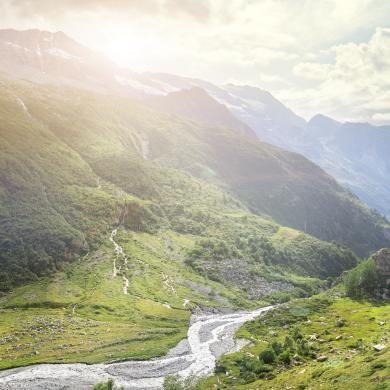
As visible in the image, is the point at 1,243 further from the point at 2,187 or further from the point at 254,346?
the point at 254,346

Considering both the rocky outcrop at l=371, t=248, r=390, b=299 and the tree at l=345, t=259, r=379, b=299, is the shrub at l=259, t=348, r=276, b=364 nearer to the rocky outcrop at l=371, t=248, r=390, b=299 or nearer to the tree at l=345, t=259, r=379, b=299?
the tree at l=345, t=259, r=379, b=299

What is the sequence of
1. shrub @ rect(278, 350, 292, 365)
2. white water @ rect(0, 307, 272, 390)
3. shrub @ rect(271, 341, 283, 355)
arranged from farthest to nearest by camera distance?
white water @ rect(0, 307, 272, 390) < shrub @ rect(271, 341, 283, 355) < shrub @ rect(278, 350, 292, 365)

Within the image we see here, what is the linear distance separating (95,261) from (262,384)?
128 metres

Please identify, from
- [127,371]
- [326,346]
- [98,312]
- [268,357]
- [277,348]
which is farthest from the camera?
[98,312]

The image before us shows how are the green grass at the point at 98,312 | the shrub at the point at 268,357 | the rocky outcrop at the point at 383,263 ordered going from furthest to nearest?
the rocky outcrop at the point at 383,263 < the green grass at the point at 98,312 < the shrub at the point at 268,357

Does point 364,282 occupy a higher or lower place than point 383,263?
lower

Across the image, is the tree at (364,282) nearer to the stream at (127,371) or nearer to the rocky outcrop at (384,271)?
the rocky outcrop at (384,271)

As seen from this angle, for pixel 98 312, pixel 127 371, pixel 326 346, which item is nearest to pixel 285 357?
pixel 326 346

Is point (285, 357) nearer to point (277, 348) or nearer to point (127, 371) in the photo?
point (277, 348)

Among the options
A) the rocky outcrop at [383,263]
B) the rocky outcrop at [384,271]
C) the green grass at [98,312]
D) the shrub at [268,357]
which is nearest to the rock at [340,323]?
the shrub at [268,357]

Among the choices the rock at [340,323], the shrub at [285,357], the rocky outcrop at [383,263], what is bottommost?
the rock at [340,323]

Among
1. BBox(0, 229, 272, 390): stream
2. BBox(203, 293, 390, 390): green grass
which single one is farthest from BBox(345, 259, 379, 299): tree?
BBox(0, 229, 272, 390): stream

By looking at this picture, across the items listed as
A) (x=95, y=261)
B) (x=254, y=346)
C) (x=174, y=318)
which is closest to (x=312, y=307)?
(x=254, y=346)

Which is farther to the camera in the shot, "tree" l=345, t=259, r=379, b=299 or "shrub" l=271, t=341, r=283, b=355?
"tree" l=345, t=259, r=379, b=299
